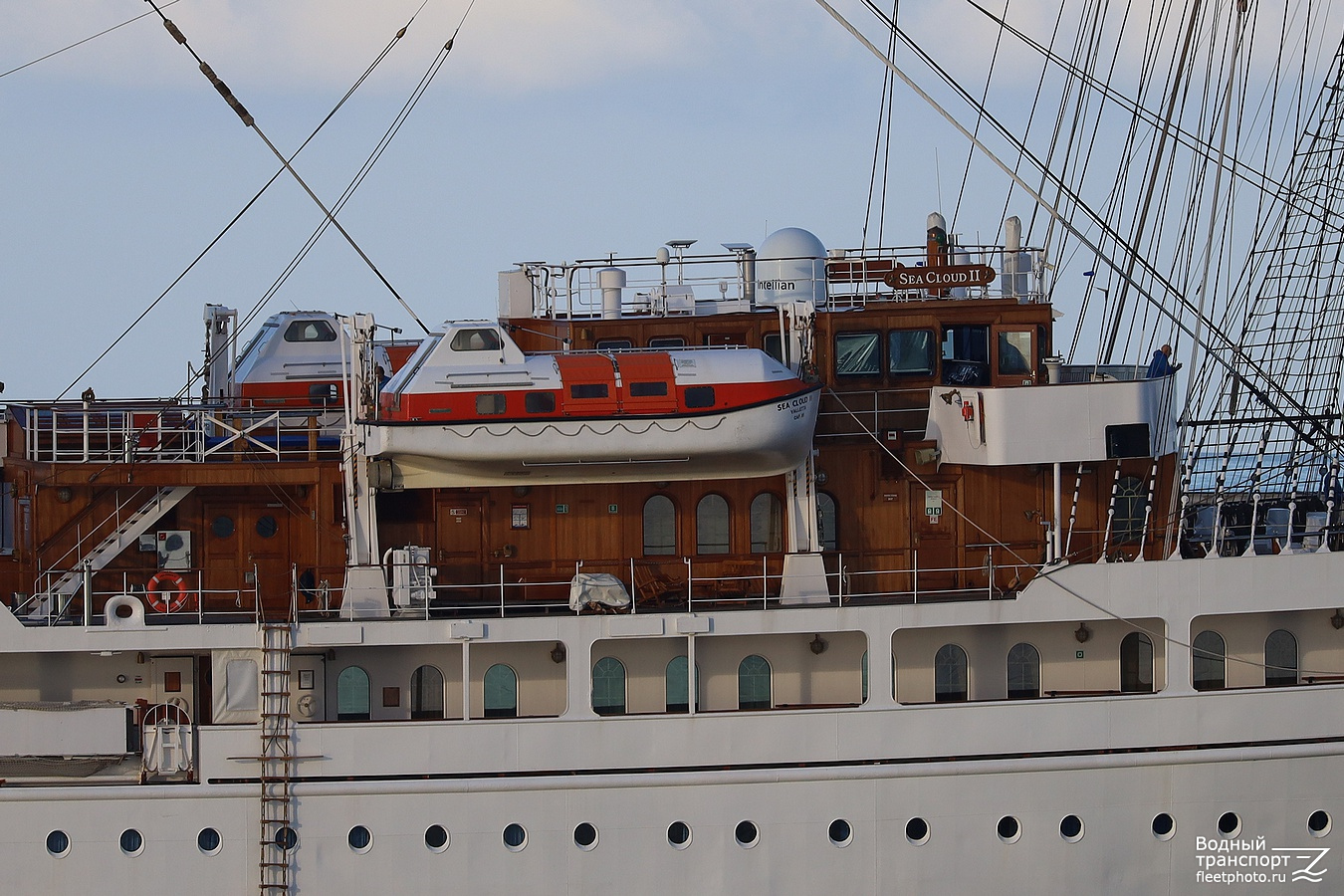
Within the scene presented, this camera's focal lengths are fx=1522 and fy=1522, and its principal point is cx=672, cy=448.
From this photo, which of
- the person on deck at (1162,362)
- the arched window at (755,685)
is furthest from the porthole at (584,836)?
the person on deck at (1162,362)

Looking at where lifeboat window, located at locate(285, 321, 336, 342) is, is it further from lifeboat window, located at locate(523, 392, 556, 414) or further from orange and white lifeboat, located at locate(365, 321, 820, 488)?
lifeboat window, located at locate(523, 392, 556, 414)

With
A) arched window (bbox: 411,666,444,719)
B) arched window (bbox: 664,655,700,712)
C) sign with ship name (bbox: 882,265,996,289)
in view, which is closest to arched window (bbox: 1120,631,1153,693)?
sign with ship name (bbox: 882,265,996,289)

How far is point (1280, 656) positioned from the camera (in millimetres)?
18703

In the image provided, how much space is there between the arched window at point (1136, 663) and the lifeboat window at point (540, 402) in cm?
750

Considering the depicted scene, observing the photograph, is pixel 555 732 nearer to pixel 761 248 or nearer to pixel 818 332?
pixel 818 332

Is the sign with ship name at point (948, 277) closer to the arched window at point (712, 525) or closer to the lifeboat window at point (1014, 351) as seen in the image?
the lifeboat window at point (1014, 351)

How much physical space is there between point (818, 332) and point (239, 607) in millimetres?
8040

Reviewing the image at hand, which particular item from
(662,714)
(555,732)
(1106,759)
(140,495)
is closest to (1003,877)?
(1106,759)

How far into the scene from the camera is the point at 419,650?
18.3 metres

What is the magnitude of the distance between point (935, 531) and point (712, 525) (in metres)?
2.82

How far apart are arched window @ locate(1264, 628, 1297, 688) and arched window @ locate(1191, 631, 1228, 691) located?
1.88 ft

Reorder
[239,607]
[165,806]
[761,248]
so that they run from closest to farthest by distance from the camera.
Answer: [165,806] < [239,607] < [761,248]

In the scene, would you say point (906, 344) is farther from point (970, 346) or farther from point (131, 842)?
point (131, 842)

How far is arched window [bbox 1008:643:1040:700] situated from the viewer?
18.5 m
